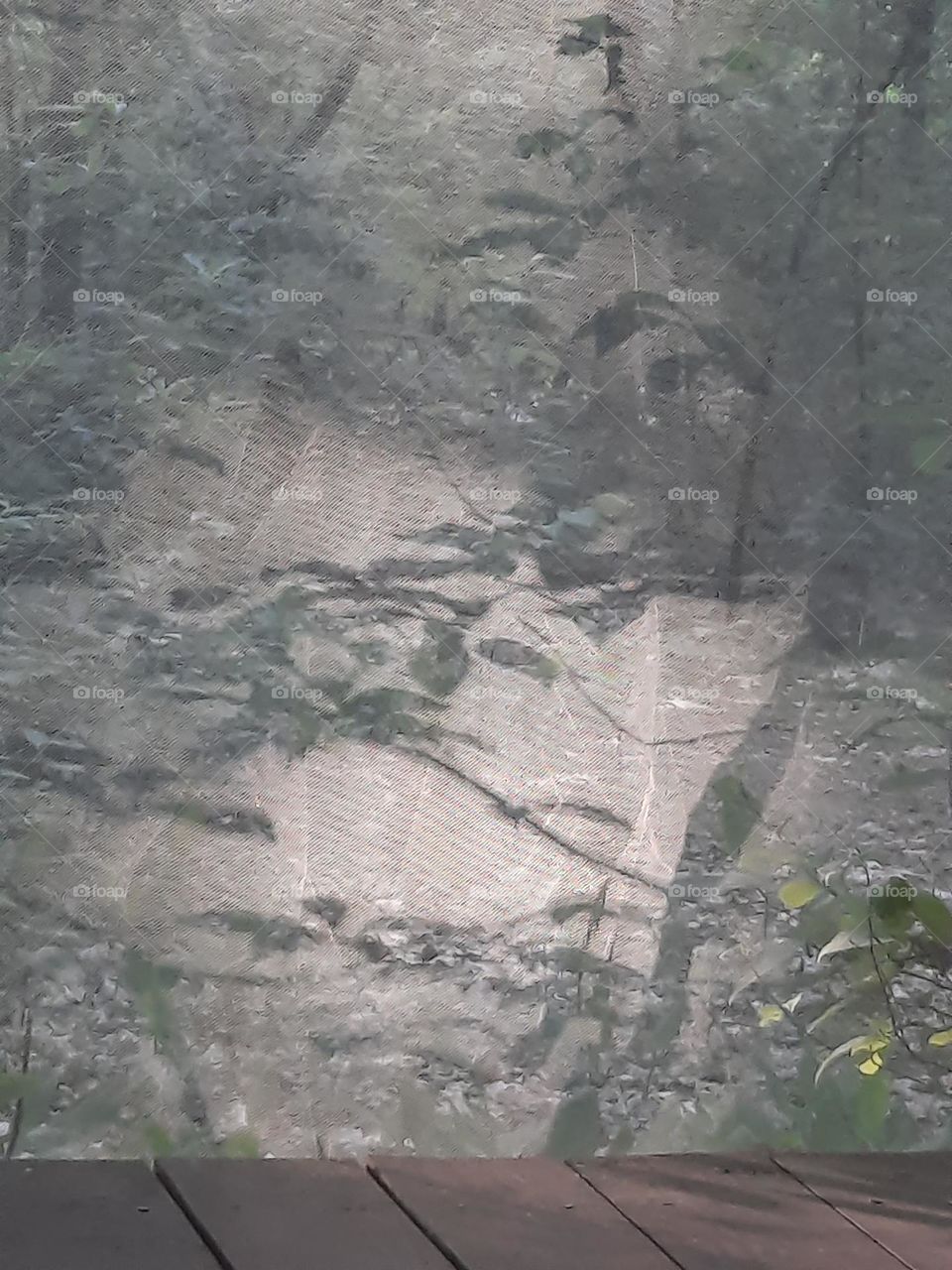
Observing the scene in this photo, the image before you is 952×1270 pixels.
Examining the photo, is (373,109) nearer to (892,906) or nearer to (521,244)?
(521,244)

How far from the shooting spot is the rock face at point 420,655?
152 cm

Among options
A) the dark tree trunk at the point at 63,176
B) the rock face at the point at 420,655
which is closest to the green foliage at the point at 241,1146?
the rock face at the point at 420,655

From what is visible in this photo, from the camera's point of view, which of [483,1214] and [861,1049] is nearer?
[483,1214]

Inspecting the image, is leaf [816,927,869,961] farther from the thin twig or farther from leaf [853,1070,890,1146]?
the thin twig

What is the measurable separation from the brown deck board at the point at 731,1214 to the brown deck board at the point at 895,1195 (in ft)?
0.07

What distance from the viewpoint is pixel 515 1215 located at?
1.40m

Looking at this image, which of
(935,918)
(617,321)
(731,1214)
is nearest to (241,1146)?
(731,1214)

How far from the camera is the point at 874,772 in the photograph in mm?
1610

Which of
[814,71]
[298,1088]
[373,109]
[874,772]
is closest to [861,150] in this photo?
[814,71]

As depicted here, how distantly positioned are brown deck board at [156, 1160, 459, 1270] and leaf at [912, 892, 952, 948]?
660mm

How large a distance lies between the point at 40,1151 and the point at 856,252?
4.40ft

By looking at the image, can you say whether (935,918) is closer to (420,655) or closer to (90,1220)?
(420,655)

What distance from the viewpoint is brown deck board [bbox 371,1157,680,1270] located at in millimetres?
1313

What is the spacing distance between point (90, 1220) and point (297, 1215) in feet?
0.65
